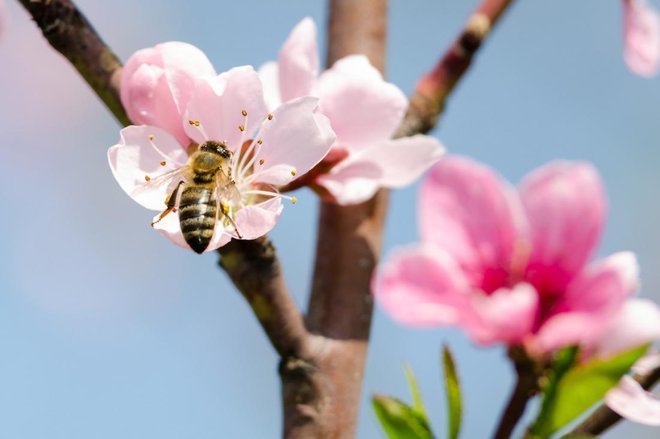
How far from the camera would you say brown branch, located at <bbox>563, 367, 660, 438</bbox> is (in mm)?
790

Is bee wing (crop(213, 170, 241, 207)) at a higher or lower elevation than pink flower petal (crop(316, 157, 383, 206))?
higher

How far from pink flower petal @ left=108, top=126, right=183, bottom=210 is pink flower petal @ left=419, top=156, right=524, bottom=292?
0.74 ft

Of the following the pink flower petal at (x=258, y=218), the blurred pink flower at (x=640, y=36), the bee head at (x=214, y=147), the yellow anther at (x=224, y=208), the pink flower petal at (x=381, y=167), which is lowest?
the blurred pink flower at (x=640, y=36)

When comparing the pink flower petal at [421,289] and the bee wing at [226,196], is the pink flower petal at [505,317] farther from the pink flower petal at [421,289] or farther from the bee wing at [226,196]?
the bee wing at [226,196]

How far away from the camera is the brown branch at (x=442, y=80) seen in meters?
1.26

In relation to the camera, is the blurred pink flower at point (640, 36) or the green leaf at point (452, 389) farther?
the blurred pink flower at point (640, 36)

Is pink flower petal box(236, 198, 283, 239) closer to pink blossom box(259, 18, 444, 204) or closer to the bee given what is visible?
the bee

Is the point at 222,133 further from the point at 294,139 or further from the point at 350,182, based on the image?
the point at 350,182

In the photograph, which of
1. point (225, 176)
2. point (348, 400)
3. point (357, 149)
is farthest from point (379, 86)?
point (348, 400)

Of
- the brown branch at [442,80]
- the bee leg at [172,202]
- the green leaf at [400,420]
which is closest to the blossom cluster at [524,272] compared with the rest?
the green leaf at [400,420]

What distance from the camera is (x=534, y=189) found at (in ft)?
2.57

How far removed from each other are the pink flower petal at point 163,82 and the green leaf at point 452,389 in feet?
0.97

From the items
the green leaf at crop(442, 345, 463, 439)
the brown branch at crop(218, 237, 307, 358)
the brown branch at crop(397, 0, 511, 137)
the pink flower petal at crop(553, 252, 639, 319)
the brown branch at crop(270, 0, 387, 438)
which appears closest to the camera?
the pink flower petal at crop(553, 252, 639, 319)

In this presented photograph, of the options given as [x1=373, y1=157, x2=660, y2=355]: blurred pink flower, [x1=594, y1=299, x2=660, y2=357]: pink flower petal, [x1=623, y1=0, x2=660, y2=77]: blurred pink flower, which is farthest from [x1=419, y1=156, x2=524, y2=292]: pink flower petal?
[x1=623, y1=0, x2=660, y2=77]: blurred pink flower
